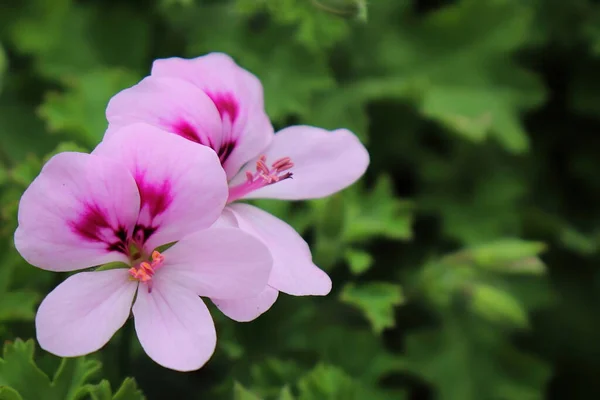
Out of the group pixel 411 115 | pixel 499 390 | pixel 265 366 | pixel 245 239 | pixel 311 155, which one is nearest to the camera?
pixel 245 239

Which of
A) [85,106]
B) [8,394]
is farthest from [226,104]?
[85,106]

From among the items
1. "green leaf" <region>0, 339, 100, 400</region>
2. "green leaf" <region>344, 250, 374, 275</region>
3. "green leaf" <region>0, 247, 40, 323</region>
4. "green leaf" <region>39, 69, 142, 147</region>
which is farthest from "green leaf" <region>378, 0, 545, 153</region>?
"green leaf" <region>0, 339, 100, 400</region>

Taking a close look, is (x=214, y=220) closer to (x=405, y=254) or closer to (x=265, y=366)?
(x=265, y=366)

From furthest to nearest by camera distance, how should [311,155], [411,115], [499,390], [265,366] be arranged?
[411,115] → [499,390] → [265,366] → [311,155]

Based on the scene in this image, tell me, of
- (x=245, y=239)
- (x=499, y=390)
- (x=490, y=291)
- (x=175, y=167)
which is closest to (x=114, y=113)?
(x=175, y=167)

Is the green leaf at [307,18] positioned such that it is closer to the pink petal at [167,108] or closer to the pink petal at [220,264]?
the pink petal at [167,108]
